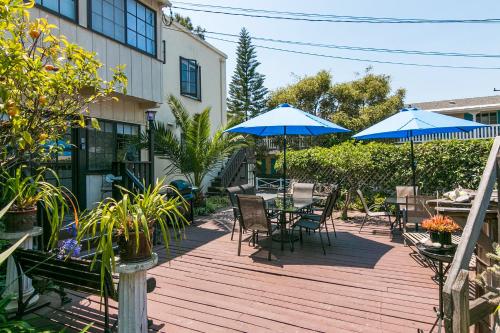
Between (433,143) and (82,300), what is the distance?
8.89 metres

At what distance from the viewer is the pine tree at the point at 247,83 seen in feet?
96.6

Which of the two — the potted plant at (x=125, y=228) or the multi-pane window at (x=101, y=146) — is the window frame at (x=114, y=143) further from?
the potted plant at (x=125, y=228)

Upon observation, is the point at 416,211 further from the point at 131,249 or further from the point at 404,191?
the point at 131,249

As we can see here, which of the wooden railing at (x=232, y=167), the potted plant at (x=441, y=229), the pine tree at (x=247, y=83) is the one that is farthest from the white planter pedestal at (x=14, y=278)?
the pine tree at (x=247, y=83)

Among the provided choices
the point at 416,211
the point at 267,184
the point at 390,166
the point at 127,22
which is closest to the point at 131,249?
the point at 416,211

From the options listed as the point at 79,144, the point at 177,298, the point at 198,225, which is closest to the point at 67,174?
the point at 79,144

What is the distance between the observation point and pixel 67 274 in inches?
103

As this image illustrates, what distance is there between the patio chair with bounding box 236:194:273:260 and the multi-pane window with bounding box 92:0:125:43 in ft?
17.4

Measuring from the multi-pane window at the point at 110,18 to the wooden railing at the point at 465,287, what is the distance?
7.69 metres

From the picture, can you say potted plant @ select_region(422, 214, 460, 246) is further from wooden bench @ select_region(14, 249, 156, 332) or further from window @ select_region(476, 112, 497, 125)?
window @ select_region(476, 112, 497, 125)

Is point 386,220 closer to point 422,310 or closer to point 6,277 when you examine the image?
point 422,310

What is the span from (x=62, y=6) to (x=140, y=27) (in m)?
2.27

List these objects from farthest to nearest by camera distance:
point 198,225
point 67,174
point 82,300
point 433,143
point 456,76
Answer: point 456,76 → point 433,143 → point 198,225 → point 67,174 → point 82,300

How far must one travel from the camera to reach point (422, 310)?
3.19 m
